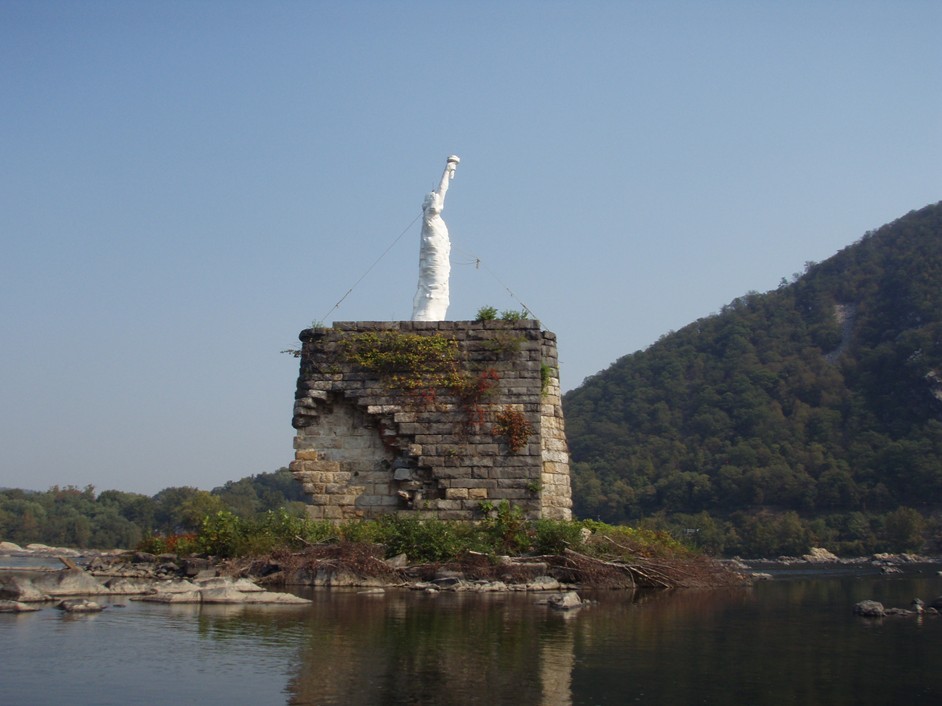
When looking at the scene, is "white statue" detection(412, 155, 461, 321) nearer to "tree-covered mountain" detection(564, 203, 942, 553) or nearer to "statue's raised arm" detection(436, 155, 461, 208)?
"statue's raised arm" detection(436, 155, 461, 208)

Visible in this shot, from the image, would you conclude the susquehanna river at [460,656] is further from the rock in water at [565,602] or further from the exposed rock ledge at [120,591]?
the exposed rock ledge at [120,591]

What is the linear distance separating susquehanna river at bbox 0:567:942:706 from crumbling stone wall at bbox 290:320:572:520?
4.59 metres

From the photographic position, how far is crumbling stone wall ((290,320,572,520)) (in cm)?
1587

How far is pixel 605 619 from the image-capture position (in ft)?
33.2

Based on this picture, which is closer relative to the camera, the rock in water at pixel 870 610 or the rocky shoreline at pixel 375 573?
the rock in water at pixel 870 610

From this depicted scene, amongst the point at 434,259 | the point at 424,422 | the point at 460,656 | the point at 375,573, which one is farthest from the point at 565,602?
the point at 434,259

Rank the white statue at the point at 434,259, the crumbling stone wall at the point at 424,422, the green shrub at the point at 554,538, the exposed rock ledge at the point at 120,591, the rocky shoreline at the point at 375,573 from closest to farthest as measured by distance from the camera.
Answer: the exposed rock ledge at the point at 120,591
the rocky shoreline at the point at 375,573
the green shrub at the point at 554,538
the crumbling stone wall at the point at 424,422
the white statue at the point at 434,259

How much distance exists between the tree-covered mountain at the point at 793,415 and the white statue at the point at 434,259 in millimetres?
29027

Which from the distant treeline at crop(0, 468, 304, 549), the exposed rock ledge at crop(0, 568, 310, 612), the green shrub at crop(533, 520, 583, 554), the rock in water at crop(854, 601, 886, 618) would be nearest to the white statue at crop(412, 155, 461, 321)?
the green shrub at crop(533, 520, 583, 554)

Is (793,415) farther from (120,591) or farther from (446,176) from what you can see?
(120,591)

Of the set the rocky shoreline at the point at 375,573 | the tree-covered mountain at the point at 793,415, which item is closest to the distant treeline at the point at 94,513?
the tree-covered mountain at the point at 793,415

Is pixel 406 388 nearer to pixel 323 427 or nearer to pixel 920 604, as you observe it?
pixel 323 427

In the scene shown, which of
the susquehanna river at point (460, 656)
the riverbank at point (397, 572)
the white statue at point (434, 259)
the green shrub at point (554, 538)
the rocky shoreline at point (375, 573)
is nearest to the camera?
the susquehanna river at point (460, 656)

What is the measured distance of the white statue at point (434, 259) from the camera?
17.8m
